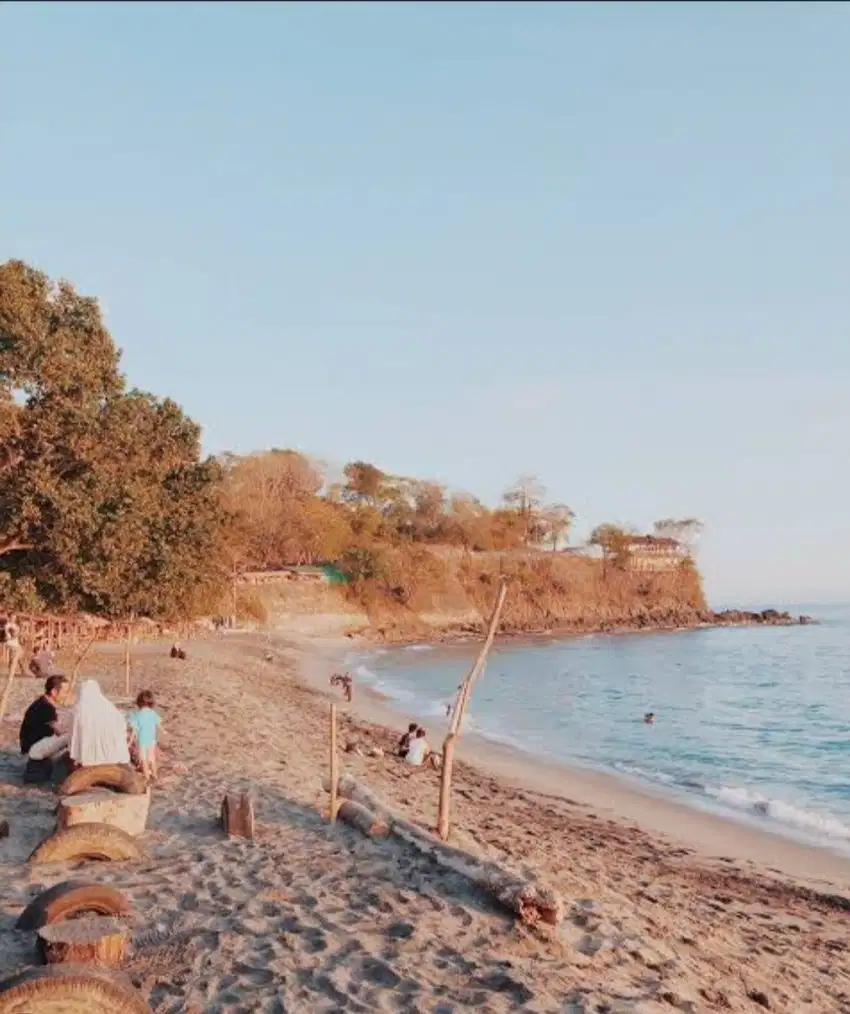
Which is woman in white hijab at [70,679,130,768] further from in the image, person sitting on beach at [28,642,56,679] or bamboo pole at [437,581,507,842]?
person sitting on beach at [28,642,56,679]

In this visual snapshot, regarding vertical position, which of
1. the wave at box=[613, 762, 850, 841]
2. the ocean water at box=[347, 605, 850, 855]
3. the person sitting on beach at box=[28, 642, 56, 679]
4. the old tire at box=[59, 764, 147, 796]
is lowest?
the wave at box=[613, 762, 850, 841]

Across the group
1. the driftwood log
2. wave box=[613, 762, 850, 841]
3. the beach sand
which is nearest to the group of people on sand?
the beach sand

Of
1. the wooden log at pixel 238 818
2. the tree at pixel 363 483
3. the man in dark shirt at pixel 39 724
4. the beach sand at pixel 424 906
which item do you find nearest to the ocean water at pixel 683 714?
the beach sand at pixel 424 906

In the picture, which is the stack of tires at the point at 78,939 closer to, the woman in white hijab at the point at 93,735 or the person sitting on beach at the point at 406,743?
the woman in white hijab at the point at 93,735

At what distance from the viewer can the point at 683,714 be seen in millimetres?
30938

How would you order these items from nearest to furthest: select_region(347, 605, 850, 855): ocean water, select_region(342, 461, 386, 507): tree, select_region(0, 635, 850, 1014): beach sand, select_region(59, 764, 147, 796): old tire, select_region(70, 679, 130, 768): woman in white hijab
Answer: select_region(0, 635, 850, 1014): beach sand < select_region(59, 764, 147, 796): old tire < select_region(70, 679, 130, 768): woman in white hijab < select_region(347, 605, 850, 855): ocean water < select_region(342, 461, 386, 507): tree

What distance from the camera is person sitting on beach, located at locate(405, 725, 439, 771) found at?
640 inches

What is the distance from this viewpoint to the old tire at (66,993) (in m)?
4.25

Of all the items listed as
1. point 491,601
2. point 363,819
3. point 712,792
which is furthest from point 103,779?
point 491,601

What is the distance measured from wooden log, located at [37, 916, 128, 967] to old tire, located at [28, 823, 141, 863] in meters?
2.23

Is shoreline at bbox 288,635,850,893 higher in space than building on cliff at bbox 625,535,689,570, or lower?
lower

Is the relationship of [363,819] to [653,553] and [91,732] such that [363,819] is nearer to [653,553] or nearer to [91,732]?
[91,732]

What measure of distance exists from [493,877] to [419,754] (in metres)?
9.59

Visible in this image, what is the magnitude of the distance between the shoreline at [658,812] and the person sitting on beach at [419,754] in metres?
1.86
